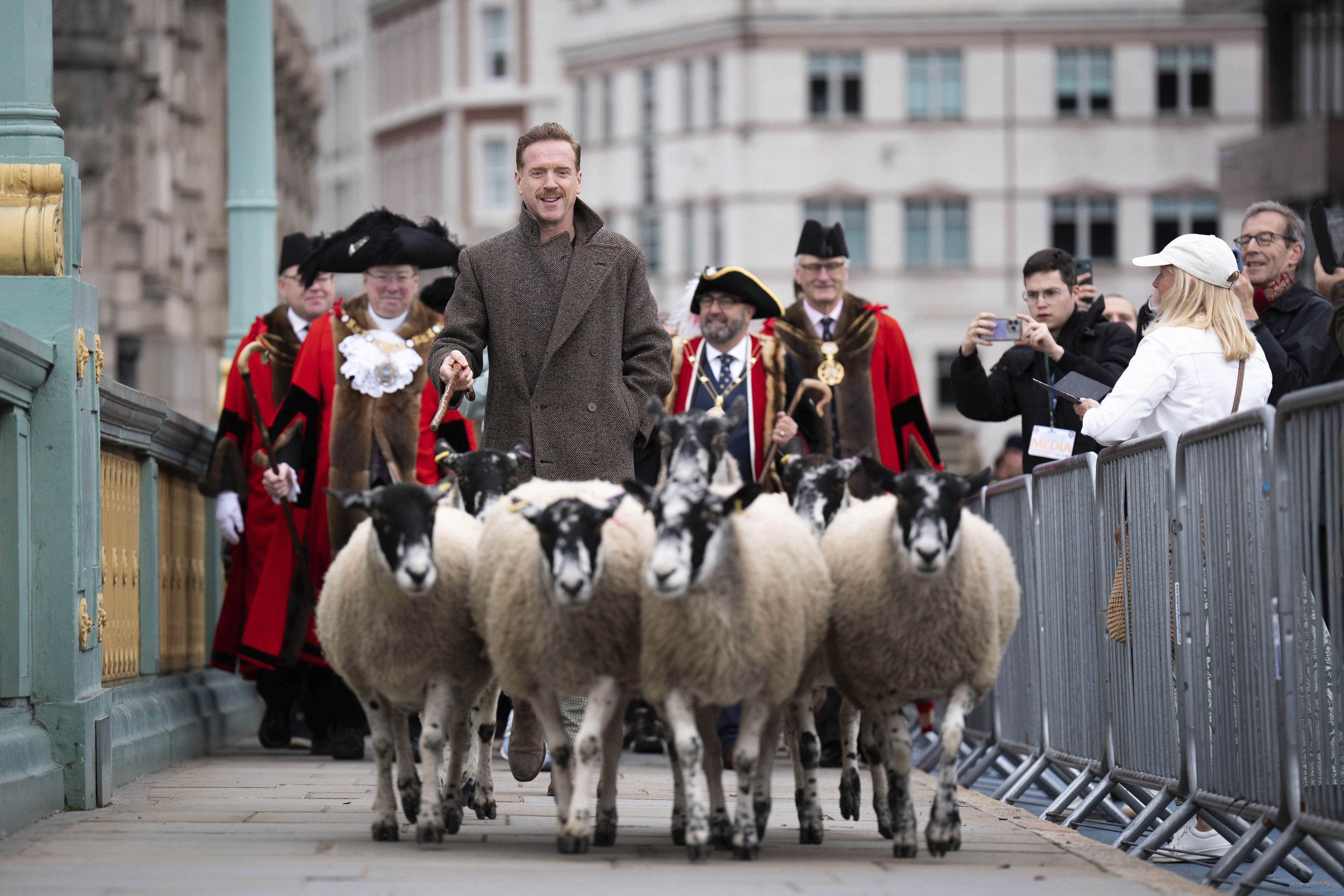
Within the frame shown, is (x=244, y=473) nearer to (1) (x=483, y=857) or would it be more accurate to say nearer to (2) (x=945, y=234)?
(1) (x=483, y=857)

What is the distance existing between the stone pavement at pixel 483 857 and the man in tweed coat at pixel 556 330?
1438 millimetres

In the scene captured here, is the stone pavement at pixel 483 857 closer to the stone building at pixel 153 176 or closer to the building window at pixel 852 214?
the stone building at pixel 153 176

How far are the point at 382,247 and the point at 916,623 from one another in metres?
4.38

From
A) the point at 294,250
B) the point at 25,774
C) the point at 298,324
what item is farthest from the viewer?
the point at 294,250

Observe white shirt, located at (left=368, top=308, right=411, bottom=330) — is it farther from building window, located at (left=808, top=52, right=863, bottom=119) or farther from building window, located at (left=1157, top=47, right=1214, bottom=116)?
building window, located at (left=1157, top=47, right=1214, bottom=116)

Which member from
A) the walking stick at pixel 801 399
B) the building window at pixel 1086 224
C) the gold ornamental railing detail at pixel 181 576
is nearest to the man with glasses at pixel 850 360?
the walking stick at pixel 801 399

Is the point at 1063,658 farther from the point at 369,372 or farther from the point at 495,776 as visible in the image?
the point at 369,372

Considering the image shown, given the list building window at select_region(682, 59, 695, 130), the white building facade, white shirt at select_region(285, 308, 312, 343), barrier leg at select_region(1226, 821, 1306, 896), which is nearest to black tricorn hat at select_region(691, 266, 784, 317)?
white shirt at select_region(285, 308, 312, 343)

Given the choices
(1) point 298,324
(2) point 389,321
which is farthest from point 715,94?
(2) point 389,321

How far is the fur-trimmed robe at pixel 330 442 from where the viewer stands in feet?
35.3

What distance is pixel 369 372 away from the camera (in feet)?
35.0

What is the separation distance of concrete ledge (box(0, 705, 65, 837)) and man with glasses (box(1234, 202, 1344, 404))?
502cm

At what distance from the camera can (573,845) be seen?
6.95 meters

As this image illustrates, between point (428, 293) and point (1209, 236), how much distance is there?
451 centimetres
